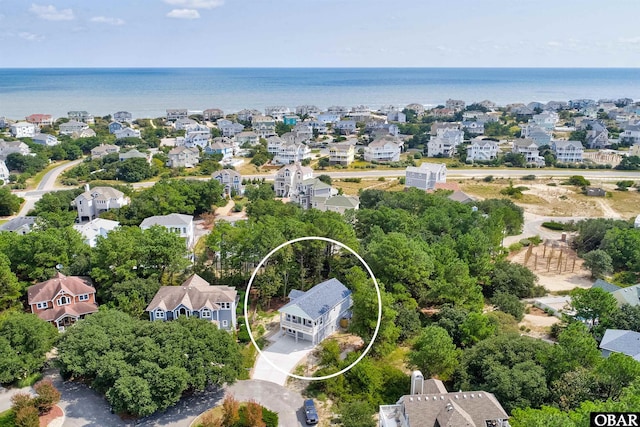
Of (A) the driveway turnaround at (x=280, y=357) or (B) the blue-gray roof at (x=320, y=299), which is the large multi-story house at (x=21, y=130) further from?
(A) the driveway turnaround at (x=280, y=357)

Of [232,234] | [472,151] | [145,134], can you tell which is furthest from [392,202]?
[145,134]

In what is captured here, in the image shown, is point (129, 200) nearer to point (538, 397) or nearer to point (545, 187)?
point (538, 397)

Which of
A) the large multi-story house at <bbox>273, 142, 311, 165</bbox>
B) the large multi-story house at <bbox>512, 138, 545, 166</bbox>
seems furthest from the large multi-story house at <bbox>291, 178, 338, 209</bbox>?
the large multi-story house at <bbox>512, 138, 545, 166</bbox>

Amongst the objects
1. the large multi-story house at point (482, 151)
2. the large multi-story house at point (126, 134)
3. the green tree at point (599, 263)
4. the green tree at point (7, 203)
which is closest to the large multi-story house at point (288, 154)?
the large multi-story house at point (482, 151)

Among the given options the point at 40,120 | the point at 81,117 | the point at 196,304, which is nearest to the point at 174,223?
the point at 196,304

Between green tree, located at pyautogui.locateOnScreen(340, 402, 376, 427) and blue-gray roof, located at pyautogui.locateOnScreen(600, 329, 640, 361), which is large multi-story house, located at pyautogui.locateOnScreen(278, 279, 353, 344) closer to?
green tree, located at pyautogui.locateOnScreen(340, 402, 376, 427)
